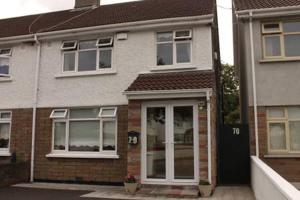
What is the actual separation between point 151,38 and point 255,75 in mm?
3467

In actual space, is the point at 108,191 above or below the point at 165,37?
below

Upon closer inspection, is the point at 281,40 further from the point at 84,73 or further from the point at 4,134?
the point at 4,134

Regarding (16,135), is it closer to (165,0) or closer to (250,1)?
(165,0)

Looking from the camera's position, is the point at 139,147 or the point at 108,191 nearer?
the point at 139,147

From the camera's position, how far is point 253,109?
11375mm

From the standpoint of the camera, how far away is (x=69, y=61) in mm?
13070

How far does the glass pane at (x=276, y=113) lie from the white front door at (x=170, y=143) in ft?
8.73

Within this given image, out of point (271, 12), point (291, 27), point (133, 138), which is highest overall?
point (271, 12)


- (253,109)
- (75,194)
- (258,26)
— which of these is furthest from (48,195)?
(258,26)

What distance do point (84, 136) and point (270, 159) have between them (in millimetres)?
5906

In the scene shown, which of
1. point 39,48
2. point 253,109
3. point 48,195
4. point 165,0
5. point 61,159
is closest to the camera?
point 48,195

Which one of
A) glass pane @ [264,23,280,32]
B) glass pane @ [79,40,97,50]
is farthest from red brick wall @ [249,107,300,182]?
glass pane @ [79,40,97,50]

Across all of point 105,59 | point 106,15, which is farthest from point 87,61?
point 106,15

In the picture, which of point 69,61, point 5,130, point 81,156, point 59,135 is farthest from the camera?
point 5,130
